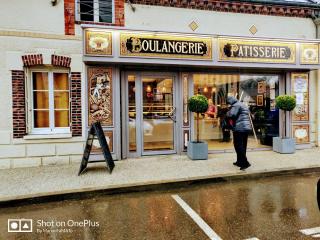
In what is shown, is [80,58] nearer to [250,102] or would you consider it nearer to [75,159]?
[75,159]

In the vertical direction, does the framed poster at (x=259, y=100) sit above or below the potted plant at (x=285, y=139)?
above

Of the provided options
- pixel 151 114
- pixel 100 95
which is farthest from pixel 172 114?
pixel 100 95

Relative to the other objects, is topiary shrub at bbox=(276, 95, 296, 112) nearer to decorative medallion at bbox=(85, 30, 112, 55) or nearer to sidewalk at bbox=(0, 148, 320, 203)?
sidewalk at bbox=(0, 148, 320, 203)

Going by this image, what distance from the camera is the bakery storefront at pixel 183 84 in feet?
25.2

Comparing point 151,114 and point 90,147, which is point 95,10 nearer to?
point 151,114

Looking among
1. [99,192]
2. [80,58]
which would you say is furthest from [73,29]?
[99,192]

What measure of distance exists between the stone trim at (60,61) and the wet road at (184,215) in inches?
156

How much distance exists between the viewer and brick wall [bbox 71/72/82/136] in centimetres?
754

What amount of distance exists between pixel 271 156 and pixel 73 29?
22.6 feet

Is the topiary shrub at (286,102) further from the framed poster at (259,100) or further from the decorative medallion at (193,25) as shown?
the decorative medallion at (193,25)

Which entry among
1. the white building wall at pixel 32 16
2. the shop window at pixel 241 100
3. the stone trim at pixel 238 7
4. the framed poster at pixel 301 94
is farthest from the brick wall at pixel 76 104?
the framed poster at pixel 301 94

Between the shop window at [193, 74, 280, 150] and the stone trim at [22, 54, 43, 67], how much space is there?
14.9 ft

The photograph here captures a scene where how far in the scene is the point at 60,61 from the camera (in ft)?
24.2

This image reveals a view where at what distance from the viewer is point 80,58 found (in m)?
7.57
